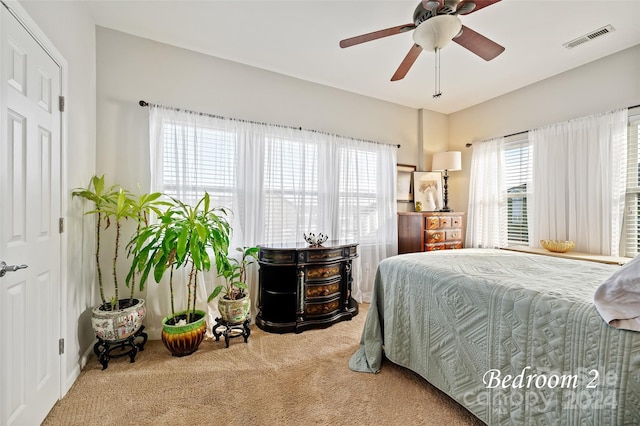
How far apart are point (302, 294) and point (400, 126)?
291 centimetres

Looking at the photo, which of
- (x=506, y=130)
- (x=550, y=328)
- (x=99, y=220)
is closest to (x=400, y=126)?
(x=506, y=130)

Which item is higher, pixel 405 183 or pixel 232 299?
pixel 405 183

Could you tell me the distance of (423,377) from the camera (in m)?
1.78

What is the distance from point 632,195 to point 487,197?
1.38 m

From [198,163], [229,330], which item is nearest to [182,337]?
[229,330]

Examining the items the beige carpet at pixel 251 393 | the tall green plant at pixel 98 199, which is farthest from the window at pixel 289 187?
the tall green plant at pixel 98 199

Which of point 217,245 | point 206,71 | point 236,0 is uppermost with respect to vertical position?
point 236,0

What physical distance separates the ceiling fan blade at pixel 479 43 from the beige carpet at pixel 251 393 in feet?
7.66

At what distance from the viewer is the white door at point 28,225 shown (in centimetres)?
125

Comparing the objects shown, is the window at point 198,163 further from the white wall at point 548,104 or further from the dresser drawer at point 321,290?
the white wall at point 548,104

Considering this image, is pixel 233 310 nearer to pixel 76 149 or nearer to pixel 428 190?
pixel 76 149

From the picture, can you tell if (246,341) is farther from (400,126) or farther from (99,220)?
(400,126)

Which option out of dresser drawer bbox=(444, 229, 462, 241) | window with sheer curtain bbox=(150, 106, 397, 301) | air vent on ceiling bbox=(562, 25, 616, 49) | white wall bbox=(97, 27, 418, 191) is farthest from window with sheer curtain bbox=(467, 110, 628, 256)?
white wall bbox=(97, 27, 418, 191)

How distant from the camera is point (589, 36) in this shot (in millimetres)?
2475
